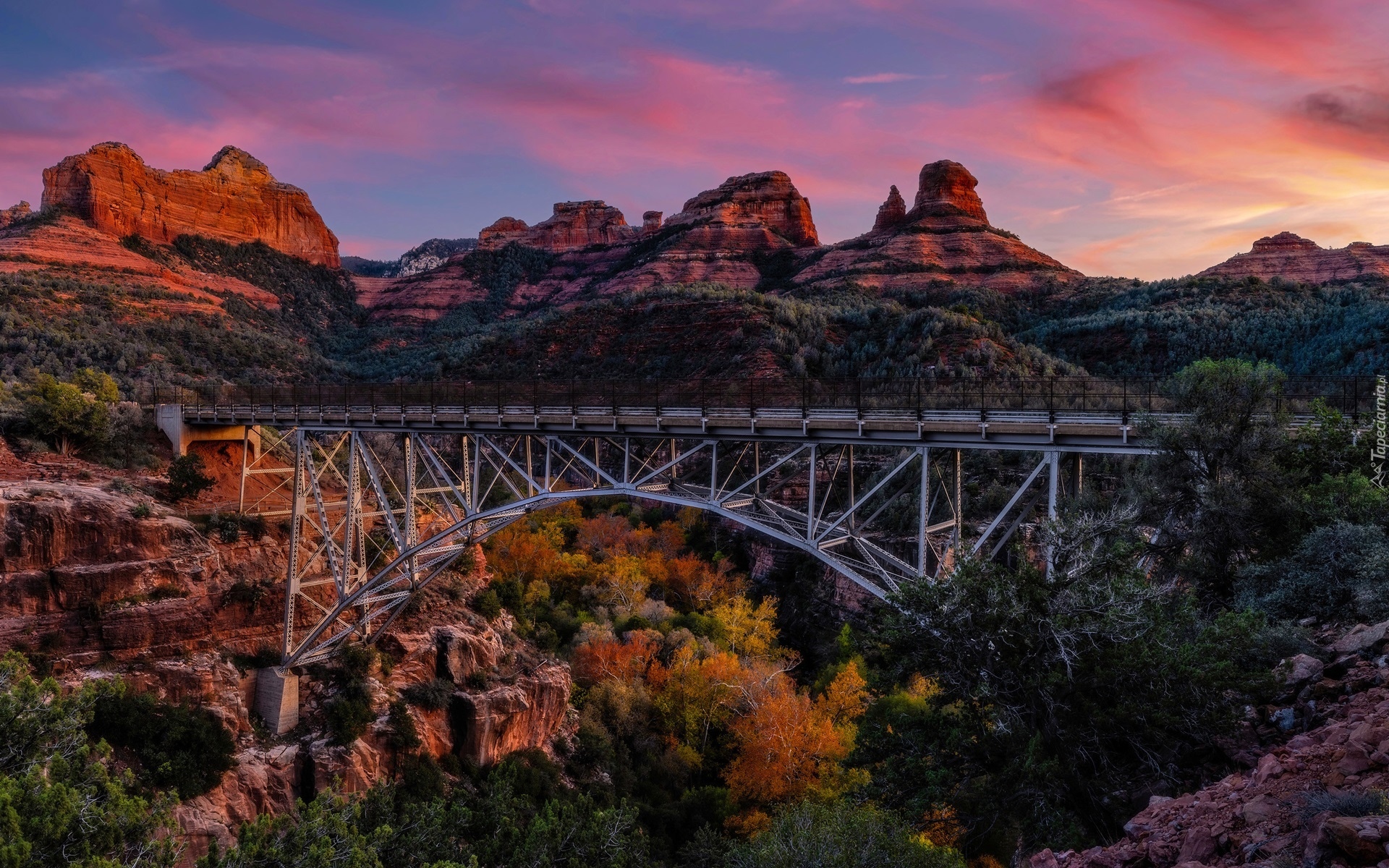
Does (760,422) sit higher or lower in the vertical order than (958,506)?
higher

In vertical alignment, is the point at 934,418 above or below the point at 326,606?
above

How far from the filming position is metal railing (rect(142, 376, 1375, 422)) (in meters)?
14.7

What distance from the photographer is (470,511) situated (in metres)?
19.6

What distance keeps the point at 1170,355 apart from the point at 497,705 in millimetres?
40455

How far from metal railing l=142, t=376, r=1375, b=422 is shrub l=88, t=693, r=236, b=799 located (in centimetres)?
853

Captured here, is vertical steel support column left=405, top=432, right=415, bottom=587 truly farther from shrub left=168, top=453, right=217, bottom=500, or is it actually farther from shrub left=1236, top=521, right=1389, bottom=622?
shrub left=1236, top=521, right=1389, bottom=622

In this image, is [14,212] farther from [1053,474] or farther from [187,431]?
[1053,474]

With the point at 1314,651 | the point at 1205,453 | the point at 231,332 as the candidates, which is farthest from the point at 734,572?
the point at 231,332

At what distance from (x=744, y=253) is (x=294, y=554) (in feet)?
261

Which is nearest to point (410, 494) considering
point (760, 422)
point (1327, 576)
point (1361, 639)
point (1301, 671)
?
point (760, 422)

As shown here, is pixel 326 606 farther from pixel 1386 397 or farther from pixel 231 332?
pixel 231 332

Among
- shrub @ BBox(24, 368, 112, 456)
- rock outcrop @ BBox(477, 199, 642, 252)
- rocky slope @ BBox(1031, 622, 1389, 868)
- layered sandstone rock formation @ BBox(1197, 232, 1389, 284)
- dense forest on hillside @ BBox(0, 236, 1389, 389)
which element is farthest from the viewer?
rock outcrop @ BBox(477, 199, 642, 252)

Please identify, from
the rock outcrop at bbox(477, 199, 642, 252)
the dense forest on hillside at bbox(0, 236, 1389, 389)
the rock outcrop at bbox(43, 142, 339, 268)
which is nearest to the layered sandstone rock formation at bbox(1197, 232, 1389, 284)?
the dense forest on hillside at bbox(0, 236, 1389, 389)

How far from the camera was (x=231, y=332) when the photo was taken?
55.4m
